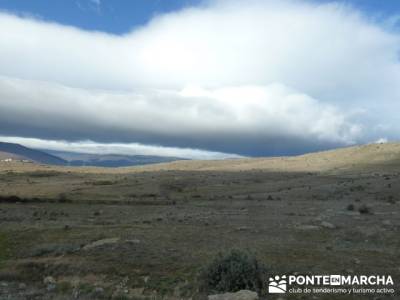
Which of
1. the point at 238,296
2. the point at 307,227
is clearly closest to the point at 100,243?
the point at 238,296

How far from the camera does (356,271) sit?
1627 centimetres

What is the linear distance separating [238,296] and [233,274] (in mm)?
1089

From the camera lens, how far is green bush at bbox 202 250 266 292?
48.7 feet

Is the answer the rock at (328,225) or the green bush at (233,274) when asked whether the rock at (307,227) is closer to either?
the rock at (328,225)

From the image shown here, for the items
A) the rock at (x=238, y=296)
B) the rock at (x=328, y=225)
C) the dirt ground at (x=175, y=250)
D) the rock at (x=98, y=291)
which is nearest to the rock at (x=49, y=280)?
the dirt ground at (x=175, y=250)

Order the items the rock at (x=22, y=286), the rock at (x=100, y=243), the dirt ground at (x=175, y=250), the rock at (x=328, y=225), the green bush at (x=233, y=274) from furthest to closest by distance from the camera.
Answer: the rock at (x=328, y=225), the rock at (x=100, y=243), the rock at (x=22, y=286), the dirt ground at (x=175, y=250), the green bush at (x=233, y=274)

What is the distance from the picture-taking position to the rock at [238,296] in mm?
13766

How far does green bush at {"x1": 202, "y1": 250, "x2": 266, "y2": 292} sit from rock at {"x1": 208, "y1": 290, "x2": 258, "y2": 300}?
61cm

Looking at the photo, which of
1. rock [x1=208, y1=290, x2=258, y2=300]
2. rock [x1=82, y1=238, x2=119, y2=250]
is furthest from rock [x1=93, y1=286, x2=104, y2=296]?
rock [x1=82, y1=238, x2=119, y2=250]

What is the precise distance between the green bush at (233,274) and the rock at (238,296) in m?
0.61

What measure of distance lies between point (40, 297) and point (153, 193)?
5629 cm

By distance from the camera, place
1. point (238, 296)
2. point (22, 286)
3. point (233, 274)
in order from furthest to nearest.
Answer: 1. point (22, 286)
2. point (233, 274)
3. point (238, 296)

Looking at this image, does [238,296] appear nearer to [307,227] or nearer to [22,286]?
[22,286]

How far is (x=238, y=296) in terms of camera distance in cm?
1384
